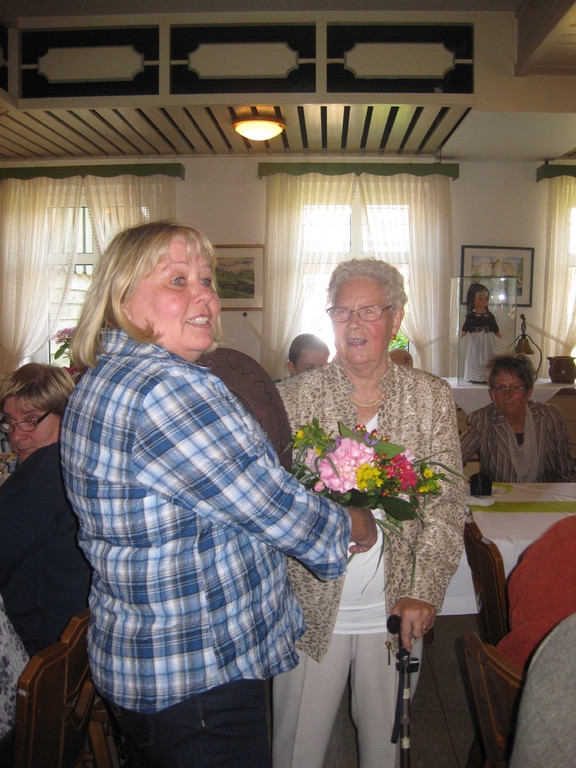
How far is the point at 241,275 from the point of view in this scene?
677 cm

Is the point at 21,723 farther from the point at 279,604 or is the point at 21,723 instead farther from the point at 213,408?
the point at 213,408

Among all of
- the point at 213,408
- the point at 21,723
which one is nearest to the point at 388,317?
the point at 213,408

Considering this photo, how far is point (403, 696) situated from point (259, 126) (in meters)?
4.99

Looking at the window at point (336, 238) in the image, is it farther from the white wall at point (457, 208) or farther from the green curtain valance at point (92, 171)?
the green curtain valance at point (92, 171)

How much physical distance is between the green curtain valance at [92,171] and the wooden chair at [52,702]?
620 cm

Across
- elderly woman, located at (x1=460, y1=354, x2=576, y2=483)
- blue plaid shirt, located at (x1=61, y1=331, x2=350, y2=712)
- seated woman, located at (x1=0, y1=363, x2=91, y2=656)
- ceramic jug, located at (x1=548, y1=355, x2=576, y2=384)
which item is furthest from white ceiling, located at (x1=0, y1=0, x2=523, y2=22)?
blue plaid shirt, located at (x1=61, y1=331, x2=350, y2=712)

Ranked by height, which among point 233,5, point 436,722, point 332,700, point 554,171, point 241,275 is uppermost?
point 233,5

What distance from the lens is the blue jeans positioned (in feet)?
3.24

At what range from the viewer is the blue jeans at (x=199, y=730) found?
99 cm

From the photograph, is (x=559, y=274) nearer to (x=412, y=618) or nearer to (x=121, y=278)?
A: (x=412, y=618)

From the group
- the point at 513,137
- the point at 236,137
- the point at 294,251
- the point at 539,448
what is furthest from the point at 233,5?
the point at 539,448

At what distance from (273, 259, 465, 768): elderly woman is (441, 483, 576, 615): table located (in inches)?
36.4

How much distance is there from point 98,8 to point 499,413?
500 cm

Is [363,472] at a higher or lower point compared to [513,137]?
lower
